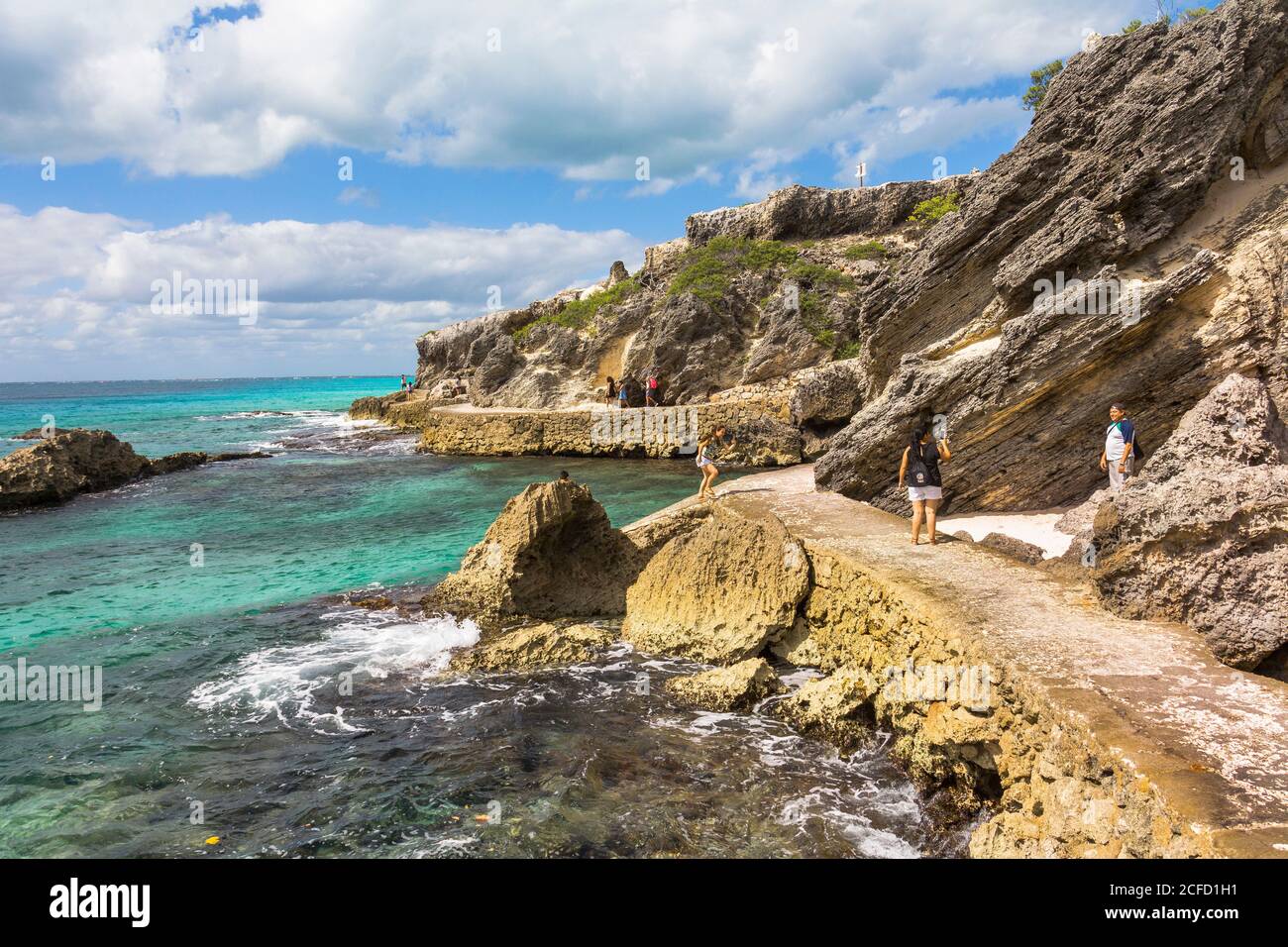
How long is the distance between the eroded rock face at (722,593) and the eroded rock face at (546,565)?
1.52 metres

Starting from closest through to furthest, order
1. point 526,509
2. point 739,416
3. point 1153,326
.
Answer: point 1153,326
point 526,509
point 739,416

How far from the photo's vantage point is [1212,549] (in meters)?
7.13

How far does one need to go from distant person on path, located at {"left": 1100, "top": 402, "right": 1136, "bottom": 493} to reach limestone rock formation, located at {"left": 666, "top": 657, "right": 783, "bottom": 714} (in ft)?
19.6

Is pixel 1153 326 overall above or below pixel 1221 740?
above

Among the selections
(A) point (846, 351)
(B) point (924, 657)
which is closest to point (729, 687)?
(B) point (924, 657)

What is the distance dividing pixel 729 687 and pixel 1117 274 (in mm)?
9415

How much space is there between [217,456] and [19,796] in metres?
34.0

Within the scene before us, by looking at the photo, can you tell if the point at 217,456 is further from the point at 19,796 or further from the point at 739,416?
the point at 19,796

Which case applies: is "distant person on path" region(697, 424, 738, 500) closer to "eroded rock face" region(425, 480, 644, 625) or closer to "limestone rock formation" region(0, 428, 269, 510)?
"eroded rock face" region(425, 480, 644, 625)

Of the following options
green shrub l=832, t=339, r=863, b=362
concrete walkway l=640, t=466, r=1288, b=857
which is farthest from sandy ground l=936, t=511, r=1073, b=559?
green shrub l=832, t=339, r=863, b=362

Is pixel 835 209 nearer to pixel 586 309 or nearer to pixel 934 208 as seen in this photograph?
pixel 934 208

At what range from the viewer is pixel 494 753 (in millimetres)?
8305

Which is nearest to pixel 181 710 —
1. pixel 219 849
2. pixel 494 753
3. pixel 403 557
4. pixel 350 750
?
pixel 350 750
